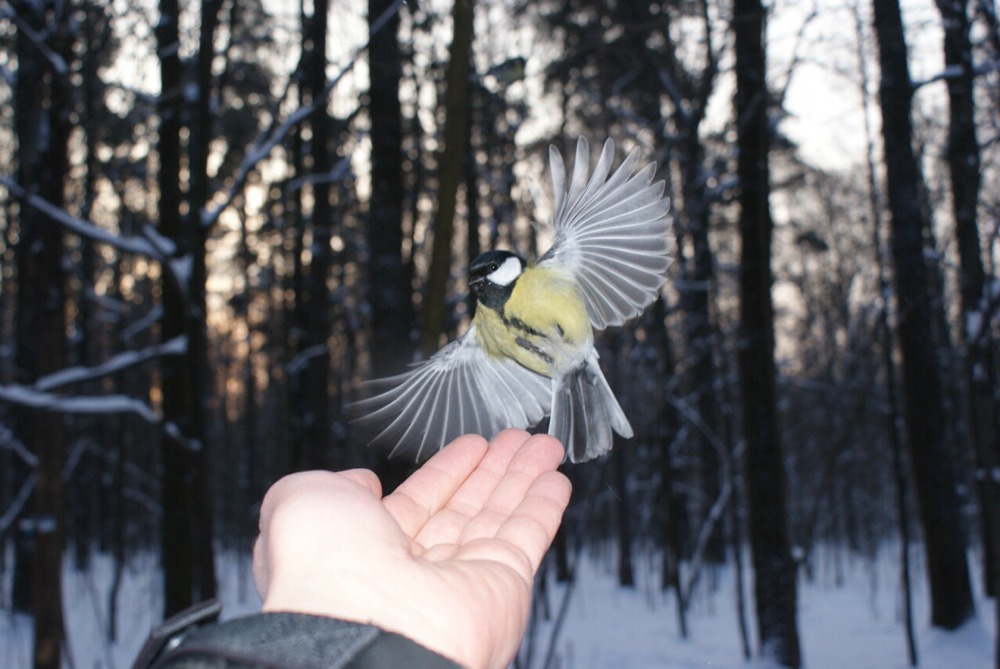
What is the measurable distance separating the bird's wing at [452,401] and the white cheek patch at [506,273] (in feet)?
0.64

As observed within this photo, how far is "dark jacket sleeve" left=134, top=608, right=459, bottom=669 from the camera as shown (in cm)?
70

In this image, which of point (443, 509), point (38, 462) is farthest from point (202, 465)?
point (443, 509)

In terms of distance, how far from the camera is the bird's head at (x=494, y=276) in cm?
163

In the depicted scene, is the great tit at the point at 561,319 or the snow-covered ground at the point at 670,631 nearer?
the great tit at the point at 561,319

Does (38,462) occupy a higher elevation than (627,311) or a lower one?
lower

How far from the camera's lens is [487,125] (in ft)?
32.0

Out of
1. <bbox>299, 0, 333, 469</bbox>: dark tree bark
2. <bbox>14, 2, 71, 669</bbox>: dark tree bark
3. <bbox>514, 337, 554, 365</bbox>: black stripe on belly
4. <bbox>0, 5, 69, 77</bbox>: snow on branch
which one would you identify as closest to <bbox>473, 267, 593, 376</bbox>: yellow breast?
<bbox>514, 337, 554, 365</bbox>: black stripe on belly

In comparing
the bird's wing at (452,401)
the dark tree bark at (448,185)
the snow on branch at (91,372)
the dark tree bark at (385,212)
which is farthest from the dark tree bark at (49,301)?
the bird's wing at (452,401)

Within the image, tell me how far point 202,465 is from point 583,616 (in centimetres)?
670

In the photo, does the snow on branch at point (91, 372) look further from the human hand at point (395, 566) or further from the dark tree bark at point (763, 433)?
the dark tree bark at point (763, 433)

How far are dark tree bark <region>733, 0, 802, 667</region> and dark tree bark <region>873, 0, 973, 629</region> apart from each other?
227 cm

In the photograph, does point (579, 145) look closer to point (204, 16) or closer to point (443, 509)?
point (443, 509)

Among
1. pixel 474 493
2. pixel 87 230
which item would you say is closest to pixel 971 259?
pixel 474 493

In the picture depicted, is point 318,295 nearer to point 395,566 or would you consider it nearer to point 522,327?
point 522,327
